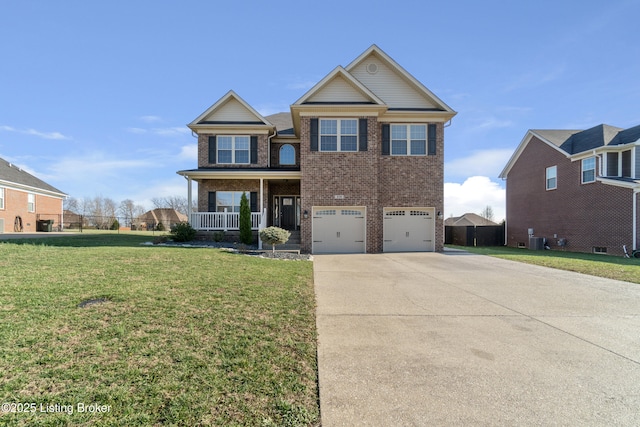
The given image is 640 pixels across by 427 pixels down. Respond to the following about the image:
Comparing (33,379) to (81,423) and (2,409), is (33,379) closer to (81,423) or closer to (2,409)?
(2,409)

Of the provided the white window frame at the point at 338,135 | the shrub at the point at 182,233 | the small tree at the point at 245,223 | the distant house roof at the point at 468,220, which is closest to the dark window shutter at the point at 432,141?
the white window frame at the point at 338,135

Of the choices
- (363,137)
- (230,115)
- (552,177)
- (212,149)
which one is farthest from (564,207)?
(212,149)

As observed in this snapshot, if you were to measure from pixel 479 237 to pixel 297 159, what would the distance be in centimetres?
1686

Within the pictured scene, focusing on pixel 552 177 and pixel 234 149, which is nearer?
pixel 234 149

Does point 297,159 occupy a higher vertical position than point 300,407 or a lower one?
higher

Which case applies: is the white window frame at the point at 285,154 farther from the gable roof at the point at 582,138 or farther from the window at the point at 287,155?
the gable roof at the point at 582,138

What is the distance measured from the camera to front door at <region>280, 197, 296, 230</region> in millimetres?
17547

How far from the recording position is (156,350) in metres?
3.37

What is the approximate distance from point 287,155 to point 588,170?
17.5 metres

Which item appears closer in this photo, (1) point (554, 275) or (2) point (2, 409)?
(2) point (2, 409)

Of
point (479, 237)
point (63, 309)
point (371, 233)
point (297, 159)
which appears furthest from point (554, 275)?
point (479, 237)

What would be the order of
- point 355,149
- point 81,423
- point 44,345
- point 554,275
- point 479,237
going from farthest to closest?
point 479,237 < point 355,149 < point 554,275 < point 44,345 < point 81,423

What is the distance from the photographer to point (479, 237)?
→ 81.7 feet

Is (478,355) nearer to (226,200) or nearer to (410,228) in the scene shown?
(410,228)
